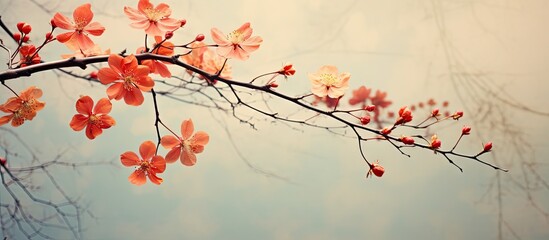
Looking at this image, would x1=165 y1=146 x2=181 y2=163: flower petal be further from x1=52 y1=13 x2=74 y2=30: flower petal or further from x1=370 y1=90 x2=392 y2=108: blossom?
x1=370 y1=90 x2=392 y2=108: blossom

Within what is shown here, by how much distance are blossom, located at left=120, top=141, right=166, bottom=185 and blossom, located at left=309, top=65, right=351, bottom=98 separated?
0.63 ft

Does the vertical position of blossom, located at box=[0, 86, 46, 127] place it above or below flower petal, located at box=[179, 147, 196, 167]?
above

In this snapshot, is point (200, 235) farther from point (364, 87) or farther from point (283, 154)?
point (364, 87)

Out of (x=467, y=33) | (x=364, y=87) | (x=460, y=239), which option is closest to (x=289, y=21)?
(x=364, y=87)

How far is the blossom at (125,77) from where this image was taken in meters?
0.40

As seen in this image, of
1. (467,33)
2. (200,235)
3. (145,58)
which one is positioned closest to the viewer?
(145,58)

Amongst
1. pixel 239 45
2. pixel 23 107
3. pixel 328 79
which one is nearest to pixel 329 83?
pixel 328 79

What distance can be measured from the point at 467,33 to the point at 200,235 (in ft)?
3.30

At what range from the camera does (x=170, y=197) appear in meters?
1.19

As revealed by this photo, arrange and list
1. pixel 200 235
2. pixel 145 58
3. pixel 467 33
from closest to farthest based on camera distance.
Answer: pixel 145 58
pixel 200 235
pixel 467 33

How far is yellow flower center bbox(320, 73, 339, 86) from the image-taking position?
0.49 meters

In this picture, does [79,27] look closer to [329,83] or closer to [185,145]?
[185,145]

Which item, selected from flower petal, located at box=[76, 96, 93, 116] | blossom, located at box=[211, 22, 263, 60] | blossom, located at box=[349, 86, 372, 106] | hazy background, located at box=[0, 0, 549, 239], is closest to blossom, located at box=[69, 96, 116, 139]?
flower petal, located at box=[76, 96, 93, 116]

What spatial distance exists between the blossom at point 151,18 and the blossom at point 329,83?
17 centimetres
